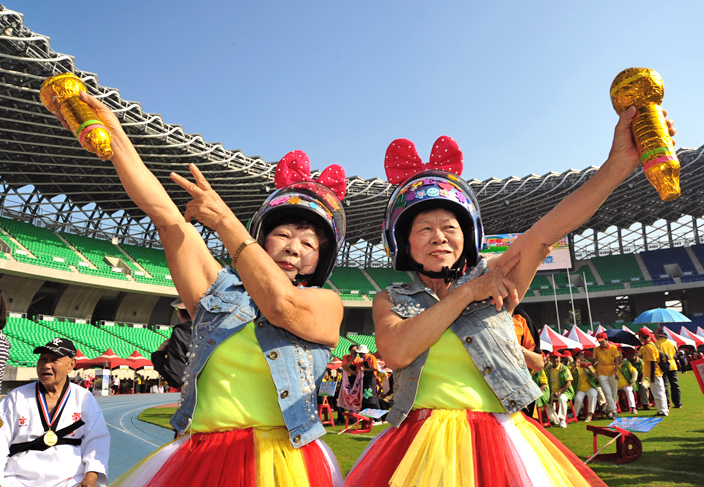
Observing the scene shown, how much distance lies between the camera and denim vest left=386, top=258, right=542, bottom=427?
167 centimetres

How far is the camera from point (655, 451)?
6.71m

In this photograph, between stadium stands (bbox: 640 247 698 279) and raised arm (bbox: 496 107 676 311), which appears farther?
stadium stands (bbox: 640 247 698 279)

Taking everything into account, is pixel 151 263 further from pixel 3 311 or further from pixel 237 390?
pixel 237 390

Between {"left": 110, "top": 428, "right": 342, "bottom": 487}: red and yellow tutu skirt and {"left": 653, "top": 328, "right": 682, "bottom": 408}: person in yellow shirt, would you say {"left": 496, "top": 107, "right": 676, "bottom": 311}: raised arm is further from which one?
{"left": 653, "top": 328, "right": 682, "bottom": 408}: person in yellow shirt

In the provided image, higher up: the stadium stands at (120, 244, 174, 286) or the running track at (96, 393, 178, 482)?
the stadium stands at (120, 244, 174, 286)

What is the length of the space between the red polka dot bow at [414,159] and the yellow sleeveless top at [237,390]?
1.03 meters

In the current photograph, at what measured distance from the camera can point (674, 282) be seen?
1625 inches

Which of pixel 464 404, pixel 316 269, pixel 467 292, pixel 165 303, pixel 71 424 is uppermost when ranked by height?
pixel 165 303

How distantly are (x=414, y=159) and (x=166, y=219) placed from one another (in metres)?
1.14

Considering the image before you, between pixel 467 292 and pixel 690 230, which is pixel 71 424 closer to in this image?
pixel 467 292

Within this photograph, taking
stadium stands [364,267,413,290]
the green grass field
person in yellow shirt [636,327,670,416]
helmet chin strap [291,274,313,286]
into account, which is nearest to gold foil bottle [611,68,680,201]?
helmet chin strap [291,274,313,286]

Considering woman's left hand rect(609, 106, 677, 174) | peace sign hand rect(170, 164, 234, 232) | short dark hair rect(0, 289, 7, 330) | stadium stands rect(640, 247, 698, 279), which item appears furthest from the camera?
stadium stands rect(640, 247, 698, 279)

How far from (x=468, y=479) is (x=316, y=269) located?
102 centimetres

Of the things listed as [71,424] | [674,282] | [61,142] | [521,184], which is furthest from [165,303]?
[674,282]
